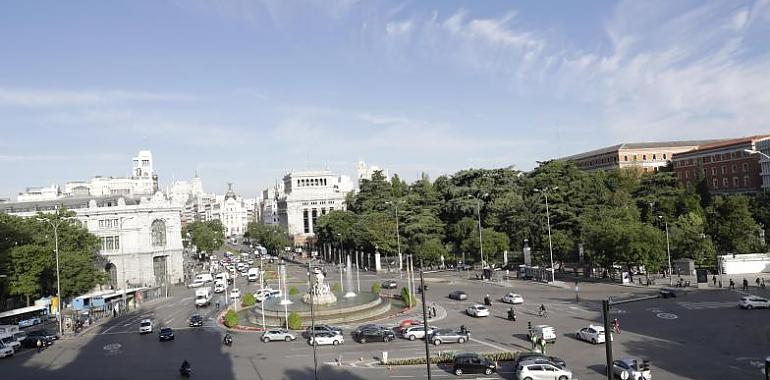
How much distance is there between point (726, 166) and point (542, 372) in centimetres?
9508

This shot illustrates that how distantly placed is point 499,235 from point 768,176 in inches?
1862

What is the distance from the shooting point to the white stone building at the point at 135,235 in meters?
87.0

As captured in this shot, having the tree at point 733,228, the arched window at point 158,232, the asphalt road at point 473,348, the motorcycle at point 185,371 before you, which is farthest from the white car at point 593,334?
the arched window at point 158,232

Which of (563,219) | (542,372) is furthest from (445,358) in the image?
(563,219)

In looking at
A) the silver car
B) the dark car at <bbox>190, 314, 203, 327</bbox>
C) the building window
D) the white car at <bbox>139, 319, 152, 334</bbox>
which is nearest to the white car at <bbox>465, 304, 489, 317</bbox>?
the silver car

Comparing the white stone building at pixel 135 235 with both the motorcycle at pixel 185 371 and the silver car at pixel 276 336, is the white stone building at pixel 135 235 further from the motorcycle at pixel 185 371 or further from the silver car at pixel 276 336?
the motorcycle at pixel 185 371

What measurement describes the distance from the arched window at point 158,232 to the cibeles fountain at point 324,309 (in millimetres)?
41999

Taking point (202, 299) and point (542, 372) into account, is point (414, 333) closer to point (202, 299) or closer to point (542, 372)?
point (542, 372)

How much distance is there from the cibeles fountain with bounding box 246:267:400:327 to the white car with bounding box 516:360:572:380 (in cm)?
1982

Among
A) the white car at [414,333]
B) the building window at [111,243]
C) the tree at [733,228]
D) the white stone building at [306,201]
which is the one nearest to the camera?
the white car at [414,333]

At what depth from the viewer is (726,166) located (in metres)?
107

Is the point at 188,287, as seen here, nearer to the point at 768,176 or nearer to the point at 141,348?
the point at 141,348

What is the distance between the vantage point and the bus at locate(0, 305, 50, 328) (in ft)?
181

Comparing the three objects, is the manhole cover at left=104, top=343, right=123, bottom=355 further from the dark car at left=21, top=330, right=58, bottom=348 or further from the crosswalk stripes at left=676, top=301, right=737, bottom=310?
the crosswalk stripes at left=676, top=301, right=737, bottom=310
